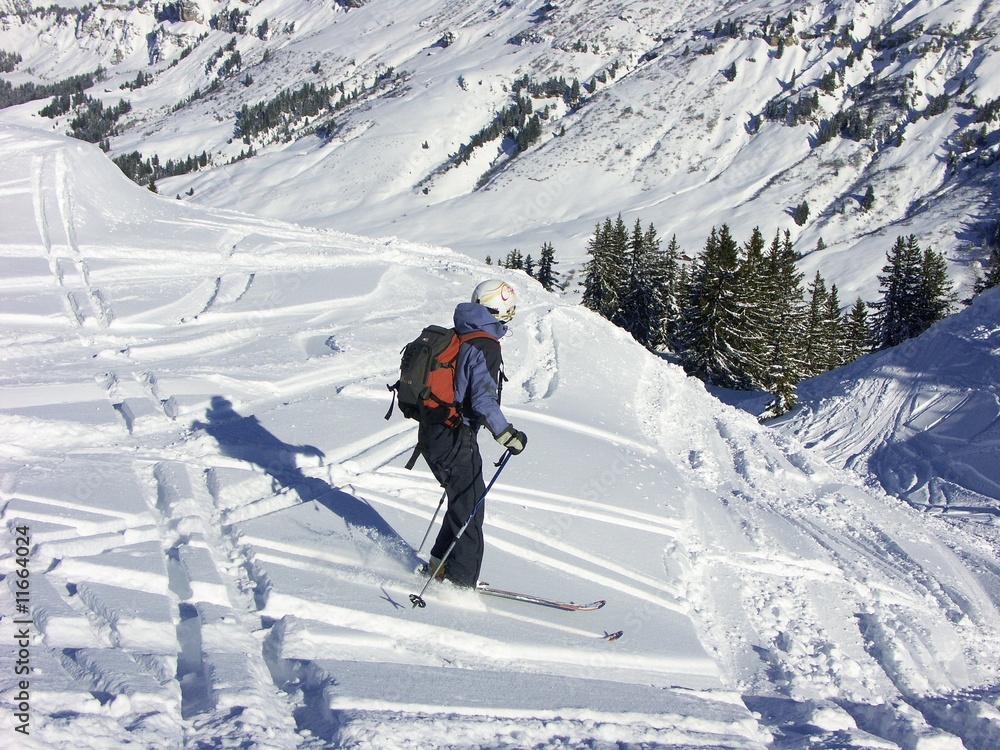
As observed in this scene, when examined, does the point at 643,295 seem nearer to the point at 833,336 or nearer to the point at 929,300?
the point at 833,336

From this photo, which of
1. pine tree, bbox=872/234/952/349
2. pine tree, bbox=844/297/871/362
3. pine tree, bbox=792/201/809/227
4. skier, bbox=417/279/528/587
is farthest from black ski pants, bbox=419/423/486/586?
pine tree, bbox=792/201/809/227

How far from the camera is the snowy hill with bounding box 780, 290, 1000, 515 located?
13.6 m

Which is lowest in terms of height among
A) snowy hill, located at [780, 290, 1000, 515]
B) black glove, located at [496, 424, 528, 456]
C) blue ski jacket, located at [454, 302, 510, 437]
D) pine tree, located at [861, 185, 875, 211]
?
snowy hill, located at [780, 290, 1000, 515]

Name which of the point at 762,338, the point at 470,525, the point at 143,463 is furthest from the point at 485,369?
the point at 762,338

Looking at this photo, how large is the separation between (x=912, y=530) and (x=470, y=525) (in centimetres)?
720

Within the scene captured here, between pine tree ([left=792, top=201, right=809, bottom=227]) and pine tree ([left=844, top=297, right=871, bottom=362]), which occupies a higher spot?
pine tree ([left=792, top=201, right=809, bottom=227])

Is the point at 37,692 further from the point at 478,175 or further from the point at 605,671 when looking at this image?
the point at 478,175

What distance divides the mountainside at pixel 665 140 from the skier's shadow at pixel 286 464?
84.4 m

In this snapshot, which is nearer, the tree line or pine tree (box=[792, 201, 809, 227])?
the tree line

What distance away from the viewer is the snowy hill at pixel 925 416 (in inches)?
536

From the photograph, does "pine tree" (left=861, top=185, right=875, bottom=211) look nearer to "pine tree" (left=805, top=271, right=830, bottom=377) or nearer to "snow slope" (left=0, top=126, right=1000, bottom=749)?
"pine tree" (left=805, top=271, right=830, bottom=377)

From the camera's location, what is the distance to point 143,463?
6.51 m

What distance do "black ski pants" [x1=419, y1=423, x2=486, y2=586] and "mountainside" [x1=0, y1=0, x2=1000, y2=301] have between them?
280 feet

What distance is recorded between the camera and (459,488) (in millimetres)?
5188
